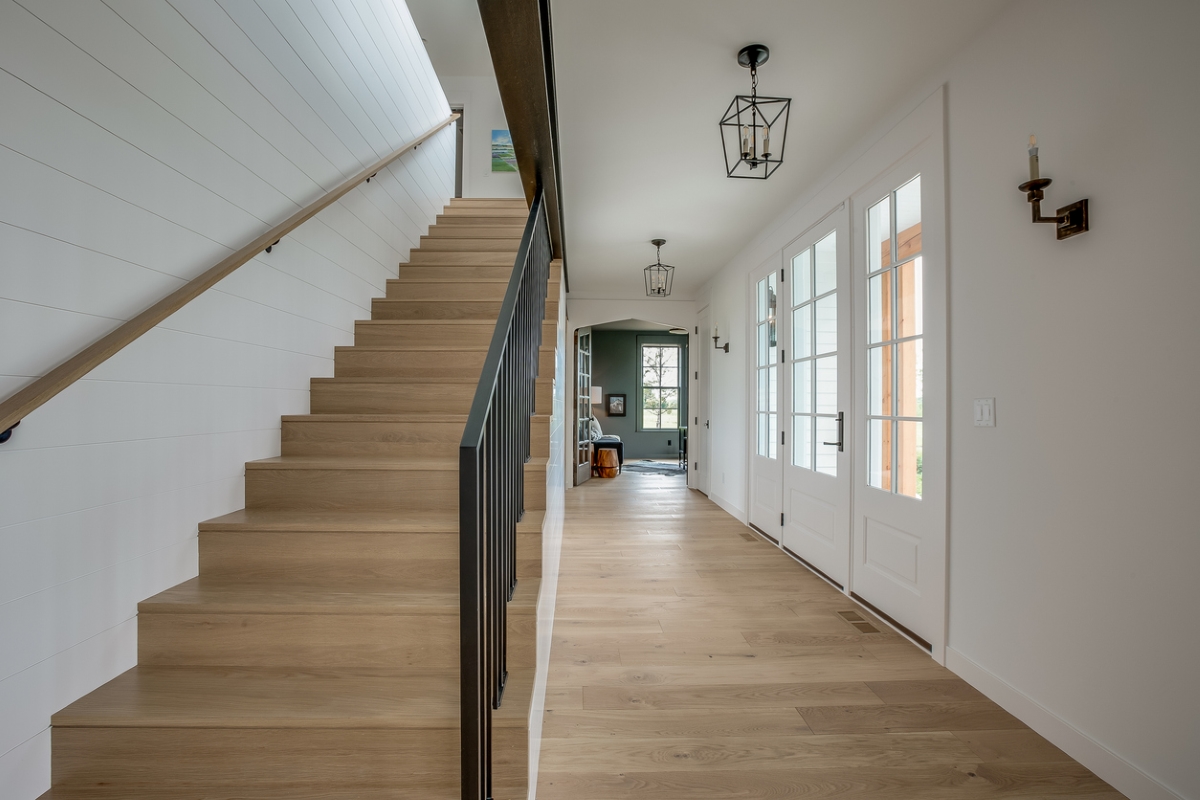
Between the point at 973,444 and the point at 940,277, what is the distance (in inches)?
28.2

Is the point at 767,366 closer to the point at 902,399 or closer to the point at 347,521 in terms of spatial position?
the point at 902,399

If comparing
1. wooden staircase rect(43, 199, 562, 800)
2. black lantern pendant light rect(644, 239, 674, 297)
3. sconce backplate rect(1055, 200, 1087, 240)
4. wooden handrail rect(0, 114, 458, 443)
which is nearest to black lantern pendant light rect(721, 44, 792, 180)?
sconce backplate rect(1055, 200, 1087, 240)

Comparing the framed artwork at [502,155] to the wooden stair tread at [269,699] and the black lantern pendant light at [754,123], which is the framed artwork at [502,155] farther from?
the wooden stair tread at [269,699]

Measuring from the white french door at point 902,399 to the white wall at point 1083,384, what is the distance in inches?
4.0

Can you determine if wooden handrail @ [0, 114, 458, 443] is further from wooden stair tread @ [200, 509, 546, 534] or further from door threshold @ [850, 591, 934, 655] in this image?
door threshold @ [850, 591, 934, 655]

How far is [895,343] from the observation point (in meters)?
2.82

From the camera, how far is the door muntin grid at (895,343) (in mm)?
2650

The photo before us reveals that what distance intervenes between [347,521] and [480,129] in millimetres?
5043

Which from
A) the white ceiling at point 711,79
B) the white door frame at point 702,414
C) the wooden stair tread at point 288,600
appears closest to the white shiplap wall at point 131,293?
the wooden stair tread at point 288,600

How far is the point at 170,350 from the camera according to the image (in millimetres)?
→ 1680

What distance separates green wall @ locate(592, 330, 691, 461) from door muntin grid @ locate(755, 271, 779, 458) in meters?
6.78

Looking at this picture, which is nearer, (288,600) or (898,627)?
(288,600)

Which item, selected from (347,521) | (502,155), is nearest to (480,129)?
(502,155)

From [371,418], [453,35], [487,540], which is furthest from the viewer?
[453,35]
